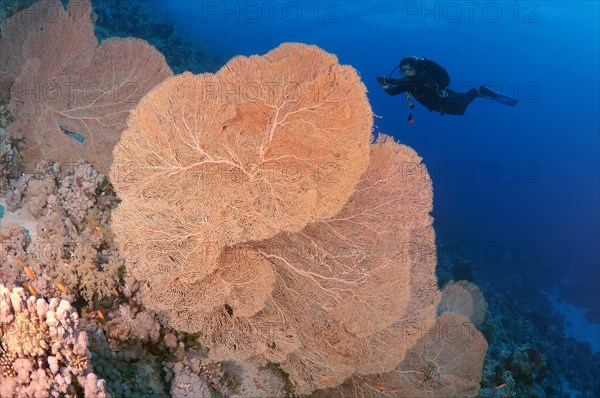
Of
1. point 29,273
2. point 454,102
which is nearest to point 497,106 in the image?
point 454,102

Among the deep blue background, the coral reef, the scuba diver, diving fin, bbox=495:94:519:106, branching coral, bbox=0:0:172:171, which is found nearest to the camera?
branching coral, bbox=0:0:172:171

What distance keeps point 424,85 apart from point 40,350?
345 inches

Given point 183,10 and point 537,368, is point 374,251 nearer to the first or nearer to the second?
point 537,368

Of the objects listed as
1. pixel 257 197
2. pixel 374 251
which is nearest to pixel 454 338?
pixel 374 251

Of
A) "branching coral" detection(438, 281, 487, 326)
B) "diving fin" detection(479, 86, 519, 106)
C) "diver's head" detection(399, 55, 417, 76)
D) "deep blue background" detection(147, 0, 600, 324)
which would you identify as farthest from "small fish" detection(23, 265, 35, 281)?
"deep blue background" detection(147, 0, 600, 324)

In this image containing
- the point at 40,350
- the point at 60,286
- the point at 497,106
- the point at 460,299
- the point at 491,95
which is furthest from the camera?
the point at 497,106

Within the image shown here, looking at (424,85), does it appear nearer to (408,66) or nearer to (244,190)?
(408,66)

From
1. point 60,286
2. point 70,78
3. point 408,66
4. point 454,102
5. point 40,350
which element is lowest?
point 60,286

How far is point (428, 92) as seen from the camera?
8.91m

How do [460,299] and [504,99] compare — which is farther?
[504,99]

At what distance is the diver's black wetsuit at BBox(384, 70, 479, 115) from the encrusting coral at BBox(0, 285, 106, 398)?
7.10 metres

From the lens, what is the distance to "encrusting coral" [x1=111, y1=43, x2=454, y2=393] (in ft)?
13.2

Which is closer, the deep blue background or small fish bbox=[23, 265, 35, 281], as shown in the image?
small fish bbox=[23, 265, 35, 281]

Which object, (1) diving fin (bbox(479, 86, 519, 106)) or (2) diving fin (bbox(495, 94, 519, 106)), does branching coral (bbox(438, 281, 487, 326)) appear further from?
(2) diving fin (bbox(495, 94, 519, 106))
